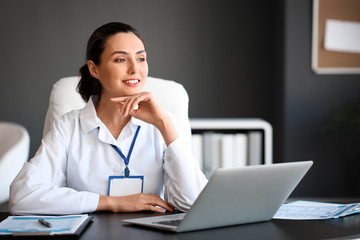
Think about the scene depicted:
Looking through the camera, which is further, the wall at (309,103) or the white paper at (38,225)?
the wall at (309,103)

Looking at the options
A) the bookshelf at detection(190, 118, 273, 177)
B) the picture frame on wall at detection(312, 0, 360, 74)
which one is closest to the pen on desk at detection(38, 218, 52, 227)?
the bookshelf at detection(190, 118, 273, 177)

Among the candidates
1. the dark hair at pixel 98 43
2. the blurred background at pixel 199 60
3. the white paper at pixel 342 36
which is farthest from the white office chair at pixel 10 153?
the white paper at pixel 342 36

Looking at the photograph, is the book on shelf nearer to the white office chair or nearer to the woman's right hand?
the white office chair

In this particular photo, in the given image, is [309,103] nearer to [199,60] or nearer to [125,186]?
[199,60]

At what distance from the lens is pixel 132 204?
5.54 ft

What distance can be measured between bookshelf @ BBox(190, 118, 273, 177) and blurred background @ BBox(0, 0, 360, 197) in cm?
69

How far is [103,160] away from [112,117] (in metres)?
0.17

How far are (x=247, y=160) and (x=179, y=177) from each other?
179cm

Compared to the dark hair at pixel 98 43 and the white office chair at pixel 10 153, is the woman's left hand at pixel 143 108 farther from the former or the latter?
the white office chair at pixel 10 153

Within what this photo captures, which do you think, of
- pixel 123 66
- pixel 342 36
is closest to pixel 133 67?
pixel 123 66

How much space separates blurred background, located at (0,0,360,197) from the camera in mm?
4203

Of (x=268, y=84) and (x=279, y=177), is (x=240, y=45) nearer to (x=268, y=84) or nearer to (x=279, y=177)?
(x=268, y=84)

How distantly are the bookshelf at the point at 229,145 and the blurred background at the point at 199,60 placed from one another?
691mm

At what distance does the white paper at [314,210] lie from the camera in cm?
153
